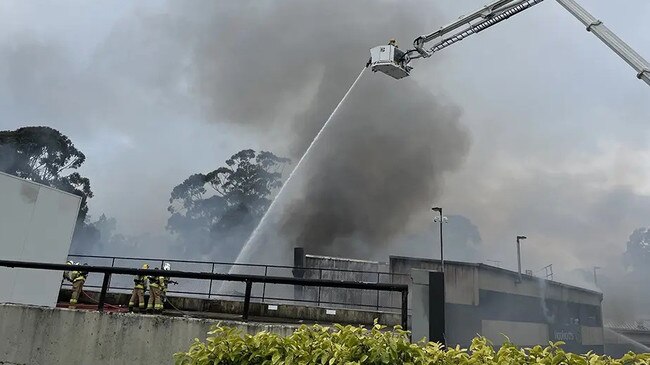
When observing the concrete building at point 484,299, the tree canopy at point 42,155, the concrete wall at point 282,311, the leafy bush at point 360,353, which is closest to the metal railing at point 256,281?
the leafy bush at point 360,353

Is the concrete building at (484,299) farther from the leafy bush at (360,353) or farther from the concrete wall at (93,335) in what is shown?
the leafy bush at (360,353)

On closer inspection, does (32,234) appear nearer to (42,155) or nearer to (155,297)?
(155,297)

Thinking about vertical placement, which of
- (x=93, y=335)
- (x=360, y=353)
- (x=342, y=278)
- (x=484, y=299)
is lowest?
(x=93, y=335)

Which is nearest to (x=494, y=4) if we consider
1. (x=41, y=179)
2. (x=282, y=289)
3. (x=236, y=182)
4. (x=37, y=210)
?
(x=37, y=210)

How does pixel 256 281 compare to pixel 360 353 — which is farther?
pixel 256 281

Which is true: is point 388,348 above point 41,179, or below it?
below

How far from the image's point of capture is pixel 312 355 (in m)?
2.69

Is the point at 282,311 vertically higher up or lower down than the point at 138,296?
lower down

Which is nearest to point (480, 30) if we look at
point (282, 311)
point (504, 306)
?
point (282, 311)

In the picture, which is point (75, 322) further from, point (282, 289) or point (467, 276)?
point (282, 289)

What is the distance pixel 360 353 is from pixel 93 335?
10.1 feet

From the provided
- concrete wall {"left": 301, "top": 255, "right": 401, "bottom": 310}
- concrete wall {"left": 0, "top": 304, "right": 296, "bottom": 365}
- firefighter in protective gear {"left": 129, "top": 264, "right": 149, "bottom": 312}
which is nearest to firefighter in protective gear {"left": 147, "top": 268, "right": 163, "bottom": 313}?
firefighter in protective gear {"left": 129, "top": 264, "right": 149, "bottom": 312}

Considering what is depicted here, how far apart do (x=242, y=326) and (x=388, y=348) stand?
1.99 m

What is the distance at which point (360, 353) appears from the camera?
261 cm
